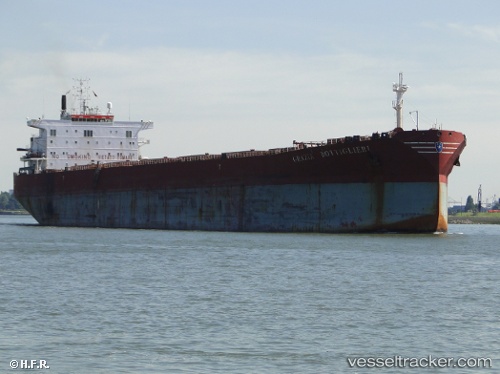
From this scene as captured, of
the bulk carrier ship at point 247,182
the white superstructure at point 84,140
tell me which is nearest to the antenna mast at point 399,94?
the bulk carrier ship at point 247,182

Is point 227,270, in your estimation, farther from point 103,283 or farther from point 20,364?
point 20,364

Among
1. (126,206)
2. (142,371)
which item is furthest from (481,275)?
(126,206)

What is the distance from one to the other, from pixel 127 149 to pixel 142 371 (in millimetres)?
46940

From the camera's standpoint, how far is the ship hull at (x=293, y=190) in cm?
3853

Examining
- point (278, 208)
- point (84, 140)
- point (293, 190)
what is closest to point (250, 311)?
point (293, 190)

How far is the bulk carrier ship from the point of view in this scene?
127 feet

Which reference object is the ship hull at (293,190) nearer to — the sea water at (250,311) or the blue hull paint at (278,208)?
the blue hull paint at (278,208)

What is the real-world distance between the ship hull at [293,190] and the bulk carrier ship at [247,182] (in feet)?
0.15

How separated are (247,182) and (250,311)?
2576 centimetres

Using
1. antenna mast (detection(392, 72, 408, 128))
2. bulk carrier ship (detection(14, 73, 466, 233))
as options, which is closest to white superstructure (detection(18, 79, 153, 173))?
bulk carrier ship (detection(14, 73, 466, 233))

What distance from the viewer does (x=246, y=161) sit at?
44.1 metres

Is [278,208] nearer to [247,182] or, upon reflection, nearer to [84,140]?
[247,182]

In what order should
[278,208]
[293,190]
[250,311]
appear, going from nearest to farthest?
[250,311]
[293,190]
[278,208]

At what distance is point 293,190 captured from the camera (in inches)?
1640
